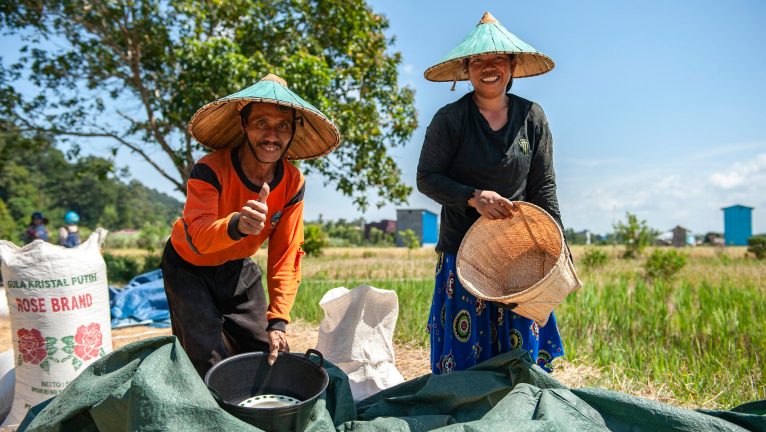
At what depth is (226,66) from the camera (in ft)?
23.8

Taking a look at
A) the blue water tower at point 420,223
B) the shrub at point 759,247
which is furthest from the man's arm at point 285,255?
the blue water tower at point 420,223

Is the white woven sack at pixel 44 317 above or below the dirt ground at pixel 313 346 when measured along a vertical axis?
above

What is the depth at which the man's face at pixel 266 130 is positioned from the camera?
83.7 inches

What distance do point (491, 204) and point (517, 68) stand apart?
2.58 feet

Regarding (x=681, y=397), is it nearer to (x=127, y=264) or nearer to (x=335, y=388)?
(x=335, y=388)

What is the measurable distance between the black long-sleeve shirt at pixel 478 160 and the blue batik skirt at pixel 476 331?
7.0 inches

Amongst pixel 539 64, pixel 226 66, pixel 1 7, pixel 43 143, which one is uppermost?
pixel 1 7

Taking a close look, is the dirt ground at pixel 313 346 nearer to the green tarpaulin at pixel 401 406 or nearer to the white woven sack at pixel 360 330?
the white woven sack at pixel 360 330

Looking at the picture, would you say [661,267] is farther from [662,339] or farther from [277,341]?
[277,341]

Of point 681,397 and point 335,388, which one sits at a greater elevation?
point 335,388

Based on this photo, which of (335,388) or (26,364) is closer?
(335,388)

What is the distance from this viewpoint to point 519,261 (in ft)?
7.85

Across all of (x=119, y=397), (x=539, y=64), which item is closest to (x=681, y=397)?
(x=539, y=64)

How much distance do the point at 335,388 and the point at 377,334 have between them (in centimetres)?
106
